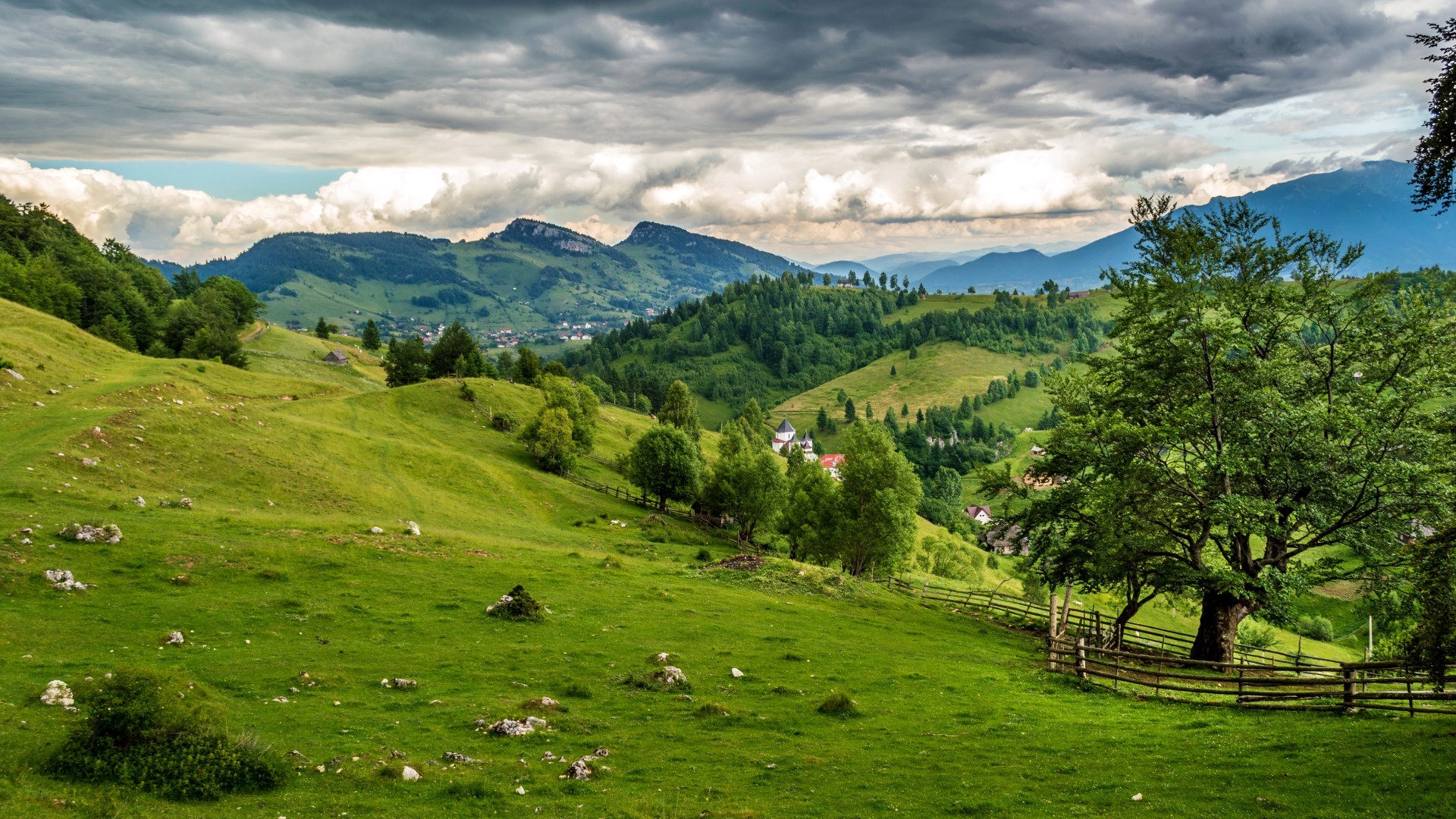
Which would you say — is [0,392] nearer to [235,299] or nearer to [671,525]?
[671,525]

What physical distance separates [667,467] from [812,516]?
21568 millimetres

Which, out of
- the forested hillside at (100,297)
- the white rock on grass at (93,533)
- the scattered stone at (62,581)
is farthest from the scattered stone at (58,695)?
the forested hillside at (100,297)

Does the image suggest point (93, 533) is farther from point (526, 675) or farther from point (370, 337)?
point (370, 337)

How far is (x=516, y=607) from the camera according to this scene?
31.2m

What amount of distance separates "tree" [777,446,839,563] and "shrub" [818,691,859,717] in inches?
1679

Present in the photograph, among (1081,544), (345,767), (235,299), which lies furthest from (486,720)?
(235,299)

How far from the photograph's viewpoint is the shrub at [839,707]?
2350 centimetres

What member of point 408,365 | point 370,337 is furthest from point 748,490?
point 370,337

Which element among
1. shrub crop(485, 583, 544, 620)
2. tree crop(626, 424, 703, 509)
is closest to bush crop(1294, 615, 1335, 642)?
tree crop(626, 424, 703, 509)

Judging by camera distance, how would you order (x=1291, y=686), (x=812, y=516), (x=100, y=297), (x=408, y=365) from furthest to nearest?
(x=408, y=365) → (x=100, y=297) → (x=812, y=516) → (x=1291, y=686)

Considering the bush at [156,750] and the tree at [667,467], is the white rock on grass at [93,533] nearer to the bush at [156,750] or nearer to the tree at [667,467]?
the bush at [156,750]

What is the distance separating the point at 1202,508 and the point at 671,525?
51529 millimetres

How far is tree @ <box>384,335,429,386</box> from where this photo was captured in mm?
129375

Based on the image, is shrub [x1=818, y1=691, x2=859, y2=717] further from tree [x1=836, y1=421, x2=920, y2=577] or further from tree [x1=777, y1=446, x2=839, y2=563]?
tree [x1=777, y1=446, x2=839, y2=563]
